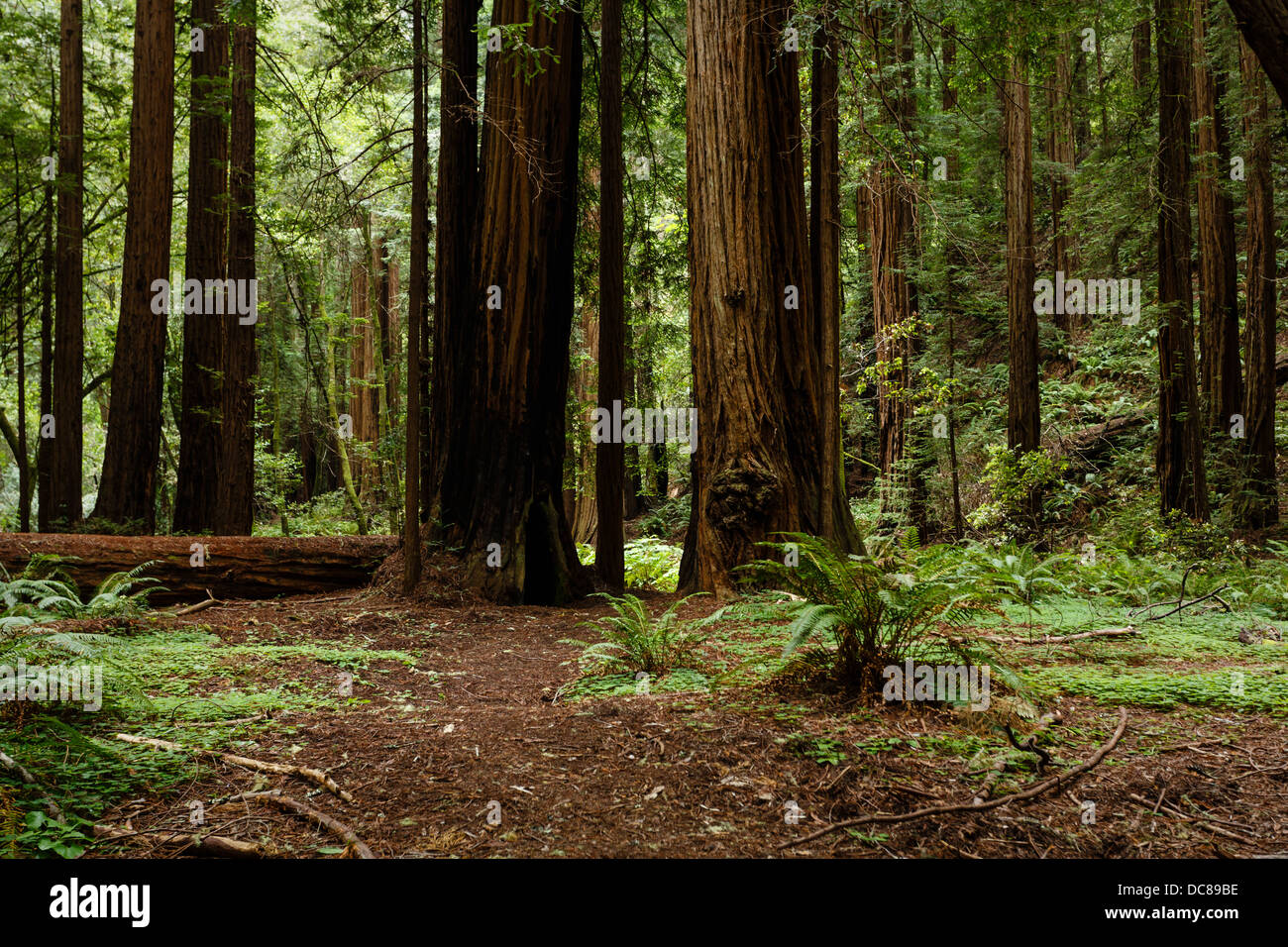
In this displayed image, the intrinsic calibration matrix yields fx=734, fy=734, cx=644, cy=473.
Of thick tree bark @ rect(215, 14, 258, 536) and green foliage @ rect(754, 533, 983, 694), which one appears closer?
green foliage @ rect(754, 533, 983, 694)

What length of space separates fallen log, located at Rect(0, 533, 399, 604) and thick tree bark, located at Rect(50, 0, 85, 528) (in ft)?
18.0

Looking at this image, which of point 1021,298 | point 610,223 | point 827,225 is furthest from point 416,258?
point 1021,298

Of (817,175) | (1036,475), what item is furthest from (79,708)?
(1036,475)

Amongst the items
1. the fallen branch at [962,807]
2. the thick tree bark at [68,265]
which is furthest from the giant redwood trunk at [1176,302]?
the thick tree bark at [68,265]

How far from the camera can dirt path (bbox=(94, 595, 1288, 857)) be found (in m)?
2.42

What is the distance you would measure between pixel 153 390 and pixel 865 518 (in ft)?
44.0

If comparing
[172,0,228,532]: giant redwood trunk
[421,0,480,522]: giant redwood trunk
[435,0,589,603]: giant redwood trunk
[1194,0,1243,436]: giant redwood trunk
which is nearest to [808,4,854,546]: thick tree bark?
[435,0,589,603]: giant redwood trunk

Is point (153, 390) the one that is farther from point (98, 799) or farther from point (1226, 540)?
point (1226, 540)

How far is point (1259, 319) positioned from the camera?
1211 cm

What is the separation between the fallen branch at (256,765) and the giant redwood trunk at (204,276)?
335 inches

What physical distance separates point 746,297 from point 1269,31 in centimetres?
393

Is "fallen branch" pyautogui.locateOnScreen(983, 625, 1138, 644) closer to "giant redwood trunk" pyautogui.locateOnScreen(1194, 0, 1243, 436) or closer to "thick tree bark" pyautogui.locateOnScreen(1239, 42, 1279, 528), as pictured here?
"thick tree bark" pyautogui.locateOnScreen(1239, 42, 1279, 528)

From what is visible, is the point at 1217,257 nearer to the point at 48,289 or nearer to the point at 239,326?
the point at 239,326
